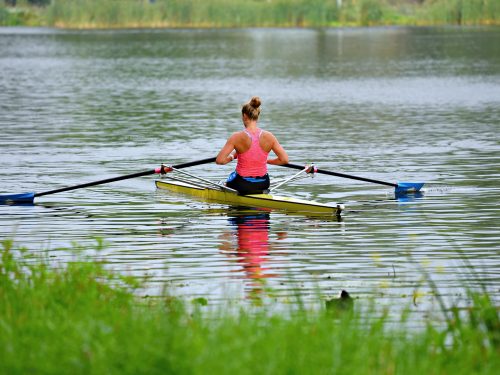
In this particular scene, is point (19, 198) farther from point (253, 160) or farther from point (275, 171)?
point (275, 171)

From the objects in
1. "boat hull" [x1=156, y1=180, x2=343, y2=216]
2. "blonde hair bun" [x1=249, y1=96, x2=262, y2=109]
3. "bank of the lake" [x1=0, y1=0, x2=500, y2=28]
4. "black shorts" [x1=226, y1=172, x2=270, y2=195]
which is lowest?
"bank of the lake" [x1=0, y1=0, x2=500, y2=28]

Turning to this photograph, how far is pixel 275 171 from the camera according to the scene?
21406 millimetres

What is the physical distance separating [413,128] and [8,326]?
21965 millimetres

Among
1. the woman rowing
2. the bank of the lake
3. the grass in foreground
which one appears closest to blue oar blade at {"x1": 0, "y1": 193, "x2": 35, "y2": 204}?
the woman rowing

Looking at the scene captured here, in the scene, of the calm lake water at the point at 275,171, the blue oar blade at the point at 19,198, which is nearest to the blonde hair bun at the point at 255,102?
the calm lake water at the point at 275,171

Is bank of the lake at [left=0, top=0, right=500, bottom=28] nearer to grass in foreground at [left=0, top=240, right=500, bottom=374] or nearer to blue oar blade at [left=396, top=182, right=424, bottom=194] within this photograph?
blue oar blade at [left=396, top=182, right=424, bottom=194]

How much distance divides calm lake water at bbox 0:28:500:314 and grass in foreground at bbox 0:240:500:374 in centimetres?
87

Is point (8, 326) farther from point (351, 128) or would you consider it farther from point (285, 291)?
point (351, 128)

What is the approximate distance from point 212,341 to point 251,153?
8852 mm

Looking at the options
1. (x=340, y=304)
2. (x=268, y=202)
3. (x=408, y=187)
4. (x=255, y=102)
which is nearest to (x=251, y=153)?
(x=268, y=202)

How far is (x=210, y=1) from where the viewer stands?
99688 mm

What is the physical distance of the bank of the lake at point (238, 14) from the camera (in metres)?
98.7

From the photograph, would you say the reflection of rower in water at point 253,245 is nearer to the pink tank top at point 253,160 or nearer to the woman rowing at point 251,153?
the woman rowing at point 251,153

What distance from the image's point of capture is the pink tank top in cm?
1609
